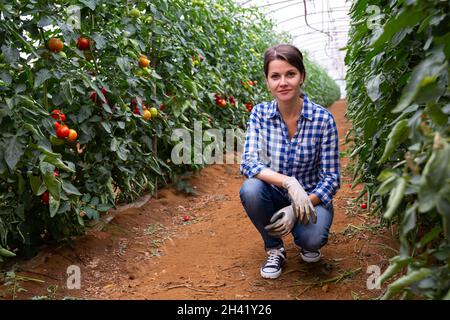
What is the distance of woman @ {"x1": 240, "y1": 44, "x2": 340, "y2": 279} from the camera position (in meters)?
1.70

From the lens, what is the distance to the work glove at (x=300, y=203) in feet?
5.18

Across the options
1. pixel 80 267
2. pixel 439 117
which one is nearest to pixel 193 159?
pixel 80 267

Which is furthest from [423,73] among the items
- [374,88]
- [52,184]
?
[52,184]

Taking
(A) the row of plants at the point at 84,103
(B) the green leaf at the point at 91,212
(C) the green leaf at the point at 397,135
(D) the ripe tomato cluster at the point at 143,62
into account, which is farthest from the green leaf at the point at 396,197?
(D) the ripe tomato cluster at the point at 143,62

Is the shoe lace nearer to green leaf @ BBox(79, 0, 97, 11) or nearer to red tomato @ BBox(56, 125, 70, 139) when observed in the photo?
red tomato @ BBox(56, 125, 70, 139)

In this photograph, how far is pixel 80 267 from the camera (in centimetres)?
198

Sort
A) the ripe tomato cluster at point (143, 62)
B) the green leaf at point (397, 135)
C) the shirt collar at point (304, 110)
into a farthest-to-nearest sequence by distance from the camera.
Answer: the ripe tomato cluster at point (143, 62) → the shirt collar at point (304, 110) → the green leaf at point (397, 135)

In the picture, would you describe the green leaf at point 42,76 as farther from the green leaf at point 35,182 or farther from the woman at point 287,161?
the woman at point 287,161

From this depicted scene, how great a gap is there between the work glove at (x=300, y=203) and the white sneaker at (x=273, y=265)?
0.90ft

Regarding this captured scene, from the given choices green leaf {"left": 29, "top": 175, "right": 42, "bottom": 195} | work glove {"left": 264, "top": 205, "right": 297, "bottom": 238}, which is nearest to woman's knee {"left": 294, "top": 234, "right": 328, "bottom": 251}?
work glove {"left": 264, "top": 205, "right": 297, "bottom": 238}

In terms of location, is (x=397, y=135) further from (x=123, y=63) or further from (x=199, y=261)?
(x=123, y=63)

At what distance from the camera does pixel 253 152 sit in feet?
5.97

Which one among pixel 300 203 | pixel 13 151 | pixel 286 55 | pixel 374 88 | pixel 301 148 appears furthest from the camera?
pixel 301 148

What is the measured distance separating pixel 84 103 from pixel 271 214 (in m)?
1.08
